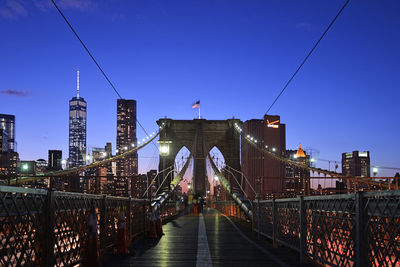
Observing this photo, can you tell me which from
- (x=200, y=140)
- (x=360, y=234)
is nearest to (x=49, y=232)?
(x=360, y=234)

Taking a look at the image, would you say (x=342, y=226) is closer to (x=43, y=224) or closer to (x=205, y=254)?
(x=43, y=224)

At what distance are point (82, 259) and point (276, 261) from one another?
4198 mm

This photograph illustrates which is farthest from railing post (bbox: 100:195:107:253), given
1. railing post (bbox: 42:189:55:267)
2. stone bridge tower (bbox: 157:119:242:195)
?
stone bridge tower (bbox: 157:119:242:195)

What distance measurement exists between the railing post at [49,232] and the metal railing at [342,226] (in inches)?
173

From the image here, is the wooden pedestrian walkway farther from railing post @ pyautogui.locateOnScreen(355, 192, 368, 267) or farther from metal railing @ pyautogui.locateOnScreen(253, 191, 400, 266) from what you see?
railing post @ pyautogui.locateOnScreen(355, 192, 368, 267)

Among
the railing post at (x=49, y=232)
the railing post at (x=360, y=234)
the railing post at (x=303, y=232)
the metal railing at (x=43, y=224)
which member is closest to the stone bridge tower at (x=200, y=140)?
the railing post at (x=303, y=232)

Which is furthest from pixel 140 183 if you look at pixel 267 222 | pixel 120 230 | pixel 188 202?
pixel 188 202

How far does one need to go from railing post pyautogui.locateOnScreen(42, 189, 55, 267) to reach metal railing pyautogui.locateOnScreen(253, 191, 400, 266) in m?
4.40

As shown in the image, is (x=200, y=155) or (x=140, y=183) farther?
(x=200, y=155)

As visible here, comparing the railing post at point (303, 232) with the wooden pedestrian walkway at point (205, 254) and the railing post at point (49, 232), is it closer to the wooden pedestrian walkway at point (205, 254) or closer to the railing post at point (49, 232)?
the wooden pedestrian walkway at point (205, 254)

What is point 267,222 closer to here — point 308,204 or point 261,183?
point 308,204

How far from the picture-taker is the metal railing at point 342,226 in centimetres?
516

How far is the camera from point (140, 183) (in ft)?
95.9

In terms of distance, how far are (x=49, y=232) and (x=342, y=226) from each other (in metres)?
4.53
